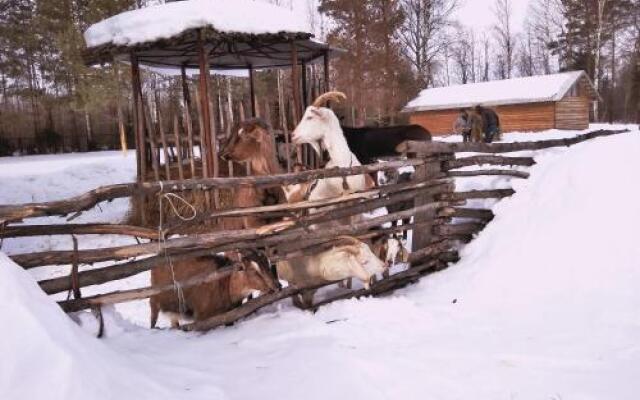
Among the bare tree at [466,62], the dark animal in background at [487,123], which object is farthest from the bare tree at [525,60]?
the dark animal in background at [487,123]

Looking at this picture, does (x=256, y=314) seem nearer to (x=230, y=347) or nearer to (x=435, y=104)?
(x=230, y=347)

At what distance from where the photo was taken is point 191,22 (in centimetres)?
709

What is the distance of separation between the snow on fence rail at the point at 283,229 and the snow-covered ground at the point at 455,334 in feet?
0.76

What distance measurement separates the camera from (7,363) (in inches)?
76.2

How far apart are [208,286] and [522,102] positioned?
27659 mm

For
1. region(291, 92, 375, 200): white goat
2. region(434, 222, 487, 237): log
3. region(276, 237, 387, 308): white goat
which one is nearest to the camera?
region(276, 237, 387, 308): white goat

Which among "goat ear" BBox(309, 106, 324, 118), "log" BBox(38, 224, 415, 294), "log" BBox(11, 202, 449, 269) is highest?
"goat ear" BBox(309, 106, 324, 118)

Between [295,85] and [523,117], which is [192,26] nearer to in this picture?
[295,85]

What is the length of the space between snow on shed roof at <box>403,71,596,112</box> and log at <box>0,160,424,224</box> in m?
26.0

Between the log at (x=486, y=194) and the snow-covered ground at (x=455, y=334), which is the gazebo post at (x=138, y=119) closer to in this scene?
the snow-covered ground at (x=455, y=334)

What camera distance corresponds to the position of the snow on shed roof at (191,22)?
7168mm

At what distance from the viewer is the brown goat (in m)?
4.00

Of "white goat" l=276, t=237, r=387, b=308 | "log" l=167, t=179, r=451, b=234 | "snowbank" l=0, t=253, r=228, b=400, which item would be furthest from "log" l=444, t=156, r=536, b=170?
"snowbank" l=0, t=253, r=228, b=400

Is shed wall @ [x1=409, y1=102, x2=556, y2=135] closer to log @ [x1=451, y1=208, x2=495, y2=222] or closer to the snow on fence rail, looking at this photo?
the snow on fence rail
